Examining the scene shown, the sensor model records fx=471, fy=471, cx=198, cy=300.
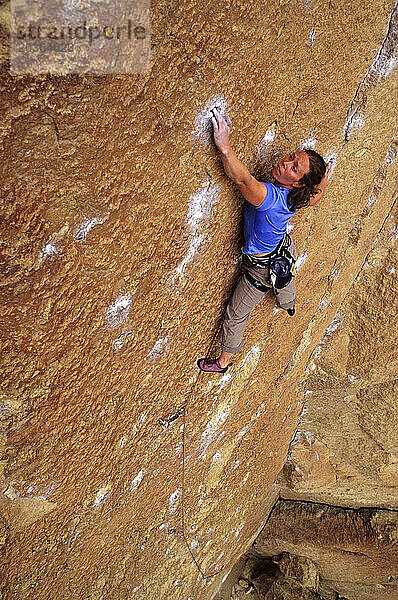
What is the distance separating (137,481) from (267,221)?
1.19 m

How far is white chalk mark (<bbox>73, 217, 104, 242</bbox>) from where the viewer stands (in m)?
1.12

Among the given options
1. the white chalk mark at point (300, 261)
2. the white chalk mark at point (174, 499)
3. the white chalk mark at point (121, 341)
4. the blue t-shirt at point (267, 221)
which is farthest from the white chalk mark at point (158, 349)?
the white chalk mark at point (174, 499)

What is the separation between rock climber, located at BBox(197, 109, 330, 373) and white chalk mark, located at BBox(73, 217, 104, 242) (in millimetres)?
407

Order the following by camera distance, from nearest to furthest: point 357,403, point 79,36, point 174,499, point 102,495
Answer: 1. point 79,36
2. point 102,495
3. point 174,499
4. point 357,403

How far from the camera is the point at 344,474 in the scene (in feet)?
11.9

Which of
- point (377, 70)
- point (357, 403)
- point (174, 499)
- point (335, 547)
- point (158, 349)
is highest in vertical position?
point (377, 70)

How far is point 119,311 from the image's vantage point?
1.36 meters

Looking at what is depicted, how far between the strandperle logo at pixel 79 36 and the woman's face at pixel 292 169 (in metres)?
0.56

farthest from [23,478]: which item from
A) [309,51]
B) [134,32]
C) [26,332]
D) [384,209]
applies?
[384,209]

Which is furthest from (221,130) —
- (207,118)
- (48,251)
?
(48,251)

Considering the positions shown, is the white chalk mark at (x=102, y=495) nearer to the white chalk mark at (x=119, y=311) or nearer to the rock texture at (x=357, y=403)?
the white chalk mark at (x=119, y=311)

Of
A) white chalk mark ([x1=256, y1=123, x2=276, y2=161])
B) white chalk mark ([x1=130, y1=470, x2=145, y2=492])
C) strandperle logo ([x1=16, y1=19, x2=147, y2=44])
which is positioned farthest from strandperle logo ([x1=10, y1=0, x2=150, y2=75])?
white chalk mark ([x1=130, y1=470, x2=145, y2=492])

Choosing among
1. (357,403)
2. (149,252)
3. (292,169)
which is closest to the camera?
(149,252)

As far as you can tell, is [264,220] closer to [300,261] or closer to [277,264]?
[277,264]
